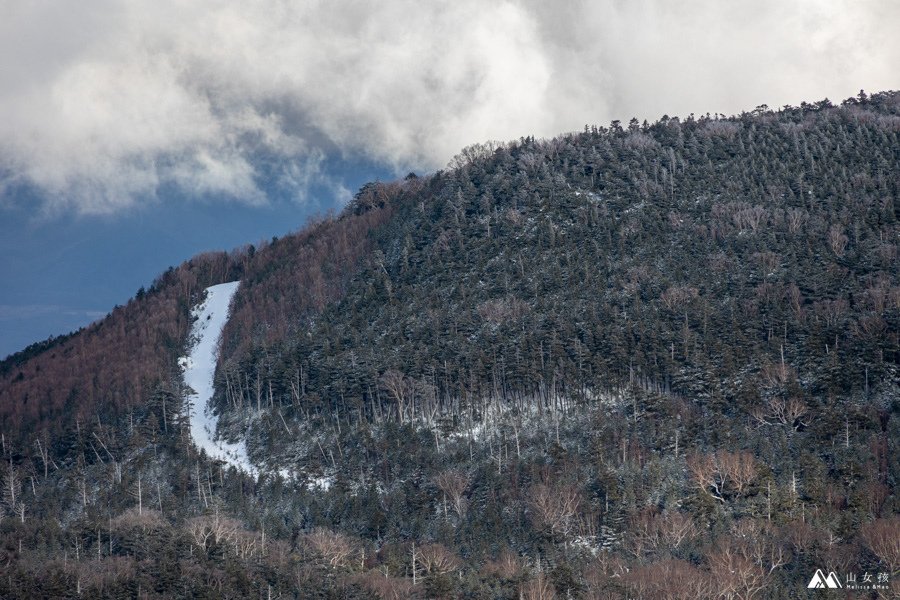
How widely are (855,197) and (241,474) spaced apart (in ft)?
396

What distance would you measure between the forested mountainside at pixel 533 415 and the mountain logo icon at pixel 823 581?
120 cm

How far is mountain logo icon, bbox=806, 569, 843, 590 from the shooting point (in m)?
77.7

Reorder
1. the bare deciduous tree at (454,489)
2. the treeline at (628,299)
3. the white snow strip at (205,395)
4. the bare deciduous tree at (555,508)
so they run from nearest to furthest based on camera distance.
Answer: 1. the bare deciduous tree at (555,508)
2. the bare deciduous tree at (454,489)
3. the treeline at (628,299)
4. the white snow strip at (205,395)

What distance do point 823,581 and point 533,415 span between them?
52076mm

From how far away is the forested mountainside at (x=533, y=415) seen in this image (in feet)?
295

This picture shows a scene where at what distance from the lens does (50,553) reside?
104 m

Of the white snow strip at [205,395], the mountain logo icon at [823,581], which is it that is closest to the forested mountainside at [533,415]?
the mountain logo icon at [823,581]

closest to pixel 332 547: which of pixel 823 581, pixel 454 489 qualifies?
pixel 454 489

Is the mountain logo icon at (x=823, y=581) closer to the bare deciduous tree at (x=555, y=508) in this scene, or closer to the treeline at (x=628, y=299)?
the bare deciduous tree at (x=555, y=508)

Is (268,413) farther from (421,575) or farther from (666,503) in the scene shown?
(666,503)

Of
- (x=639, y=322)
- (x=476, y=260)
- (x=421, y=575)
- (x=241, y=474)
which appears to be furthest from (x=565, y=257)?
(x=421, y=575)

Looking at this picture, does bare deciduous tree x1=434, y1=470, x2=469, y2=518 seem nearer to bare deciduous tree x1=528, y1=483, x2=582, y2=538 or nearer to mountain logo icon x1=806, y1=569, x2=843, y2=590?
bare deciduous tree x1=528, y1=483, x2=582, y2=538

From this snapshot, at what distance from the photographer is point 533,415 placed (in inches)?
4938

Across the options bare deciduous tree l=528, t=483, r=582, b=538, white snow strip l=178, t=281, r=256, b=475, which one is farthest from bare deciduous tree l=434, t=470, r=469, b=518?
white snow strip l=178, t=281, r=256, b=475
